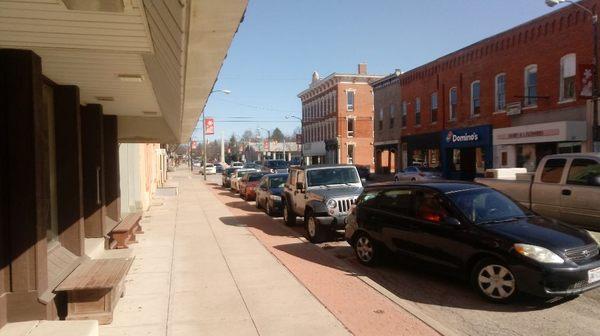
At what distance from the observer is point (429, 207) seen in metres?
7.84

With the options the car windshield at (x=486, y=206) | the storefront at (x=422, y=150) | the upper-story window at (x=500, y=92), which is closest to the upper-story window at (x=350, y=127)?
the storefront at (x=422, y=150)

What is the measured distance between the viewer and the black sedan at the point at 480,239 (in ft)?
20.6

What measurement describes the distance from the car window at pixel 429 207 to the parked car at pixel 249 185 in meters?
17.3

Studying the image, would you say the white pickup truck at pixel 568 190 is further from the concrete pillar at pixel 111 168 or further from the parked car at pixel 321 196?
the concrete pillar at pixel 111 168

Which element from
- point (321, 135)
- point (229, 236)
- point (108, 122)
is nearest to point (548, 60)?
point (229, 236)

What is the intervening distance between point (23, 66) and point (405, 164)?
1492 inches

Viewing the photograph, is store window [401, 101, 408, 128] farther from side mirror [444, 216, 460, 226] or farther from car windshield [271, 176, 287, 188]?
side mirror [444, 216, 460, 226]

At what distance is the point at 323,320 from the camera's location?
5.84m

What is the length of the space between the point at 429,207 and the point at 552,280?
6.96 feet

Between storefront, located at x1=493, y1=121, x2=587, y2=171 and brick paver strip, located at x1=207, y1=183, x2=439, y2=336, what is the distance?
16.9 metres

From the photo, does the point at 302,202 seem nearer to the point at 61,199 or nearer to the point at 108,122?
the point at 108,122

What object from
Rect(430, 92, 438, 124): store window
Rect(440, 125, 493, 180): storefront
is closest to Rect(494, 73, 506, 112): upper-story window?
Rect(440, 125, 493, 180): storefront

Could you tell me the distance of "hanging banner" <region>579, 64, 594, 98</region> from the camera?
21.6m

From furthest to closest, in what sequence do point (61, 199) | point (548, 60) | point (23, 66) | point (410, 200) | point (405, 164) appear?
point (405, 164), point (548, 60), point (410, 200), point (61, 199), point (23, 66)
